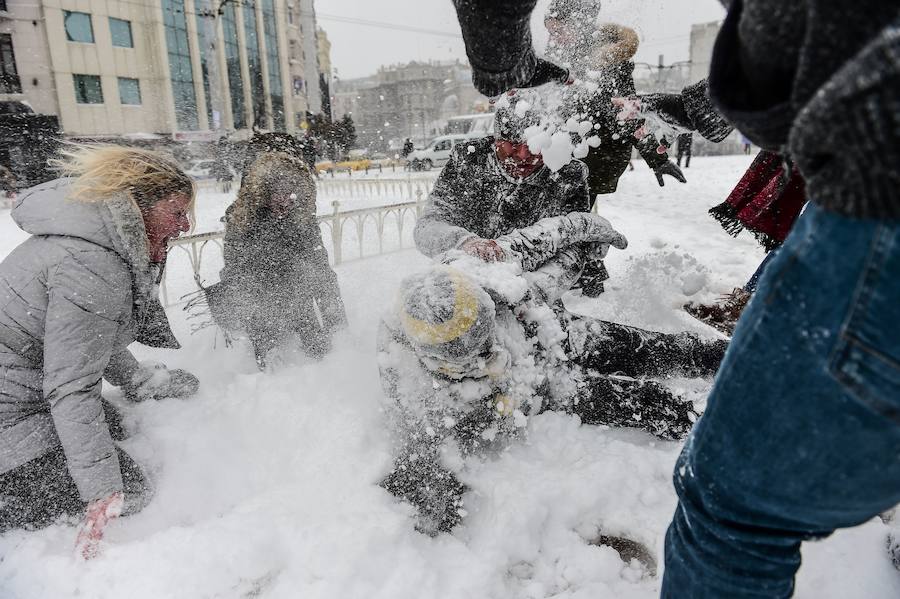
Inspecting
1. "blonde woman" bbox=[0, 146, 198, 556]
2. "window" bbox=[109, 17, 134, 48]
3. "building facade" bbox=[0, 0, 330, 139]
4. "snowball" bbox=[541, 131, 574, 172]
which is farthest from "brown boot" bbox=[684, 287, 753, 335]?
"window" bbox=[109, 17, 134, 48]

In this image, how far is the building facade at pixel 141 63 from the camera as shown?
21.8m

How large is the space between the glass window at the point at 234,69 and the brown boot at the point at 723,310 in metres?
36.6

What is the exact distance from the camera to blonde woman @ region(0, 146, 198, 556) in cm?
161

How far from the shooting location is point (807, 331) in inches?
25.3

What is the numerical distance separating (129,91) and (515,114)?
30.8 metres

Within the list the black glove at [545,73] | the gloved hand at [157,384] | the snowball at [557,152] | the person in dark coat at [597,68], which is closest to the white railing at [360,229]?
the gloved hand at [157,384]

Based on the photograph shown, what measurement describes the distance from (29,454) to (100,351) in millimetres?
460

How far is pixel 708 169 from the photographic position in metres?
14.8

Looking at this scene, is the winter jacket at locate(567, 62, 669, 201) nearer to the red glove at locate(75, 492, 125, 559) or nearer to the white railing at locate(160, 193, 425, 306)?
the red glove at locate(75, 492, 125, 559)

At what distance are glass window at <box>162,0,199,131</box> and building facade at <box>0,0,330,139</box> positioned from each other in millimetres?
57

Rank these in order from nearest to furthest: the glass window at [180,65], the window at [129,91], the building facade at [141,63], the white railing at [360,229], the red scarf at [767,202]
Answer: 1. the red scarf at [767,202]
2. the white railing at [360,229]
3. the building facade at [141,63]
4. the window at [129,91]
5. the glass window at [180,65]

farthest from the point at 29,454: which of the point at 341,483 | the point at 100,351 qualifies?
the point at 341,483

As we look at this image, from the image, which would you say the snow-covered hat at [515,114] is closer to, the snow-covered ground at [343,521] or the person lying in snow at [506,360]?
the person lying in snow at [506,360]

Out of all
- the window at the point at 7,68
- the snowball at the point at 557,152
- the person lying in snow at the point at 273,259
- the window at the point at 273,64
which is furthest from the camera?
the window at the point at 273,64
